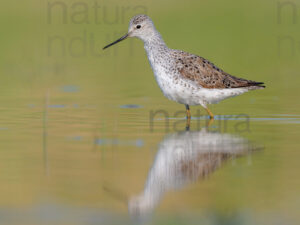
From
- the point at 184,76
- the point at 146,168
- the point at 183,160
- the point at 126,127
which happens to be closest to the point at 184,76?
the point at 184,76

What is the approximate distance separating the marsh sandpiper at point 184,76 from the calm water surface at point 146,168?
506 millimetres

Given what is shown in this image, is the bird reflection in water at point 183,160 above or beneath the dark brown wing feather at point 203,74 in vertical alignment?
beneath

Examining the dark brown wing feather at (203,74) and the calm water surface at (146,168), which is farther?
the dark brown wing feather at (203,74)

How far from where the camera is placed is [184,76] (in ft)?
49.7

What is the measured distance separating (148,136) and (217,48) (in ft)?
53.2

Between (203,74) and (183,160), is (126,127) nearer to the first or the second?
(203,74)

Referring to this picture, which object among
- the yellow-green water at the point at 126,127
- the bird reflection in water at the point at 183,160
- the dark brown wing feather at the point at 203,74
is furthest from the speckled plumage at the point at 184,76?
the bird reflection in water at the point at 183,160

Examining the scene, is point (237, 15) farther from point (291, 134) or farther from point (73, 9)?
point (291, 134)

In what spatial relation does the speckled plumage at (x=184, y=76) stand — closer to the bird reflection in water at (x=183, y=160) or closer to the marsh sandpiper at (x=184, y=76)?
the marsh sandpiper at (x=184, y=76)

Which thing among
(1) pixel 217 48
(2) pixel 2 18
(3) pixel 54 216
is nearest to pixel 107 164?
(3) pixel 54 216

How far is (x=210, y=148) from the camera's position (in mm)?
11570

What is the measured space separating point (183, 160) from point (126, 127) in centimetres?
346

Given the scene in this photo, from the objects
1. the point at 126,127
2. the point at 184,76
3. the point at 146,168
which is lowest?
the point at 146,168

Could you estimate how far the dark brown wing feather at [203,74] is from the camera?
50.2 feet
